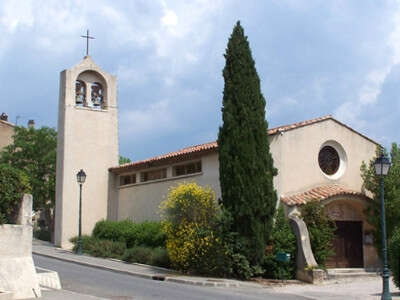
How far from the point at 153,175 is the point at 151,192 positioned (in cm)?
86

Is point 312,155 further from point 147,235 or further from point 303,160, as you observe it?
point 147,235

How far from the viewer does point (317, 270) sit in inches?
792

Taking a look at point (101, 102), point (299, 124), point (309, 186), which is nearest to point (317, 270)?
point (309, 186)

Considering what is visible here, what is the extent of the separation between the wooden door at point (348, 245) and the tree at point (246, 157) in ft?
13.7

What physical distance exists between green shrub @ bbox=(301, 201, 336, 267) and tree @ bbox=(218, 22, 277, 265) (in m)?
1.53

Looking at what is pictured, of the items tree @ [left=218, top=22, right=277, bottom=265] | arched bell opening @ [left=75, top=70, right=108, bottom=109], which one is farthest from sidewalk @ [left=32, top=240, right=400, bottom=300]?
arched bell opening @ [left=75, top=70, right=108, bottom=109]

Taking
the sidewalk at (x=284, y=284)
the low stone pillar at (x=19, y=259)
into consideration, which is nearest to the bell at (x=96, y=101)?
the sidewalk at (x=284, y=284)

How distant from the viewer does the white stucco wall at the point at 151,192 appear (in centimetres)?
2439

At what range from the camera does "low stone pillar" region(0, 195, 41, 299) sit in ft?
42.8

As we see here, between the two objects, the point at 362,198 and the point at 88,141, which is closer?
the point at 362,198

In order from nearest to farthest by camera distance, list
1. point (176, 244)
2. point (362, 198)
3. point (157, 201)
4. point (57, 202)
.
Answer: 1. point (176, 244)
2. point (362, 198)
3. point (157, 201)
4. point (57, 202)

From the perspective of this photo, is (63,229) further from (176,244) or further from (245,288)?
(245,288)

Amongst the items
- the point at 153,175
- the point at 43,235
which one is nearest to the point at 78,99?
the point at 153,175

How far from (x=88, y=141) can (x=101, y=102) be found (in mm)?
2362
